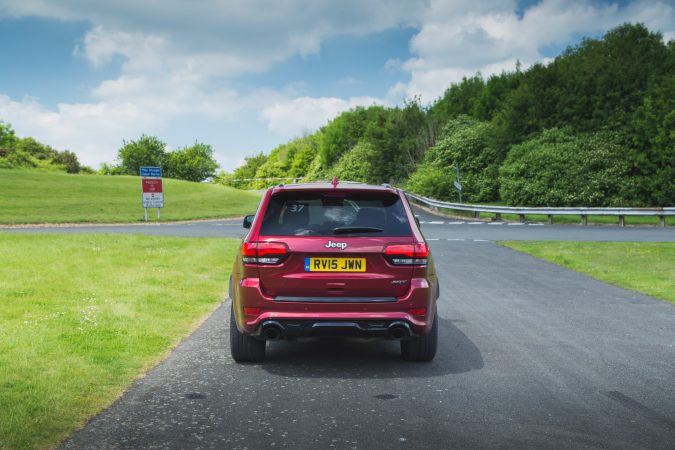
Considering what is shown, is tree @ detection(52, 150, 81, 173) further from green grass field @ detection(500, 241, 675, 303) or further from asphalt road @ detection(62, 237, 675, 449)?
asphalt road @ detection(62, 237, 675, 449)

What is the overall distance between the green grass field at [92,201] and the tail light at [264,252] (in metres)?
31.8

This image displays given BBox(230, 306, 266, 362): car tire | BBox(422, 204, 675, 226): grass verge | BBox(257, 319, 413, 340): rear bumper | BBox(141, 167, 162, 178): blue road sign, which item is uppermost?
BBox(141, 167, 162, 178): blue road sign

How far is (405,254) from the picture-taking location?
573 centimetres

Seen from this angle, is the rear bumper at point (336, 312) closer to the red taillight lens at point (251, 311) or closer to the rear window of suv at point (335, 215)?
the red taillight lens at point (251, 311)

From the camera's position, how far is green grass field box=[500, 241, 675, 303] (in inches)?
480

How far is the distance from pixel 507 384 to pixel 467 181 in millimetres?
49207

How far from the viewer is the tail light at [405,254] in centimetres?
571

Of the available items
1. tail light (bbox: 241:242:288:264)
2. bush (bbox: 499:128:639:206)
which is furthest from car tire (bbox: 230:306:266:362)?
bush (bbox: 499:128:639:206)

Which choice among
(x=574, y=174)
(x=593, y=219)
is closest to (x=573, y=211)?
(x=593, y=219)

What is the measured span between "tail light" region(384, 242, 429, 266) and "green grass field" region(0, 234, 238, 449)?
2.42m

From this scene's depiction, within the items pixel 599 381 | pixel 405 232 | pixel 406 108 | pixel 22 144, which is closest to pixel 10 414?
pixel 405 232

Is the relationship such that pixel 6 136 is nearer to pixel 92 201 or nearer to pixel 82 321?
pixel 92 201

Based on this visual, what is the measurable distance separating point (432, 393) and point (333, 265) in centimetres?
132

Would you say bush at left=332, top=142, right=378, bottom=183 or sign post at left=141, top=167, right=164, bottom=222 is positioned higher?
bush at left=332, top=142, right=378, bottom=183
